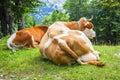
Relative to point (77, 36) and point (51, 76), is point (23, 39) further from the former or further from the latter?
point (51, 76)

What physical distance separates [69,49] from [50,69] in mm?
775

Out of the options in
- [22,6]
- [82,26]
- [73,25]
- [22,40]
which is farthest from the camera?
[22,6]

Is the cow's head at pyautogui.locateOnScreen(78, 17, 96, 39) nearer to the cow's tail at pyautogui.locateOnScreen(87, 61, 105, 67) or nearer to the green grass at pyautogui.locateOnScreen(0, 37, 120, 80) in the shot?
the green grass at pyautogui.locateOnScreen(0, 37, 120, 80)

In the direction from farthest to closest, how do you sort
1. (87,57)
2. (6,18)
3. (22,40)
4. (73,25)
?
1. (6,18)
2. (22,40)
3. (73,25)
4. (87,57)

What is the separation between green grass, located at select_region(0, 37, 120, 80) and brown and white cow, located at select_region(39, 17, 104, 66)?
0.69ft

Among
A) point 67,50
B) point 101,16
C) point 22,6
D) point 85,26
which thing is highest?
point 85,26

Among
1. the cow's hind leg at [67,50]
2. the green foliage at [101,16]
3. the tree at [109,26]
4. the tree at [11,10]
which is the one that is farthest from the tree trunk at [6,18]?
the tree at [109,26]

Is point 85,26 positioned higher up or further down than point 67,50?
higher up

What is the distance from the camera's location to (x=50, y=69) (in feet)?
30.1

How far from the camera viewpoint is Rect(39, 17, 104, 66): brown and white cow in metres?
9.30

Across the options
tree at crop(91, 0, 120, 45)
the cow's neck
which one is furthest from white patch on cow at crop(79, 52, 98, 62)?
tree at crop(91, 0, 120, 45)

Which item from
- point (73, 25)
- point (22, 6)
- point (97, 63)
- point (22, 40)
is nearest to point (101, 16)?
point (22, 6)

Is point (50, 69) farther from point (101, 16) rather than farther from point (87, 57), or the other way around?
point (101, 16)

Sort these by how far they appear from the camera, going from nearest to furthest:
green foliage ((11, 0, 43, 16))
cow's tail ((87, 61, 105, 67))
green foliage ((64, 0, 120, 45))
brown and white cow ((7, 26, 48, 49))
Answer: cow's tail ((87, 61, 105, 67)) < brown and white cow ((7, 26, 48, 49)) < green foliage ((11, 0, 43, 16)) < green foliage ((64, 0, 120, 45))
